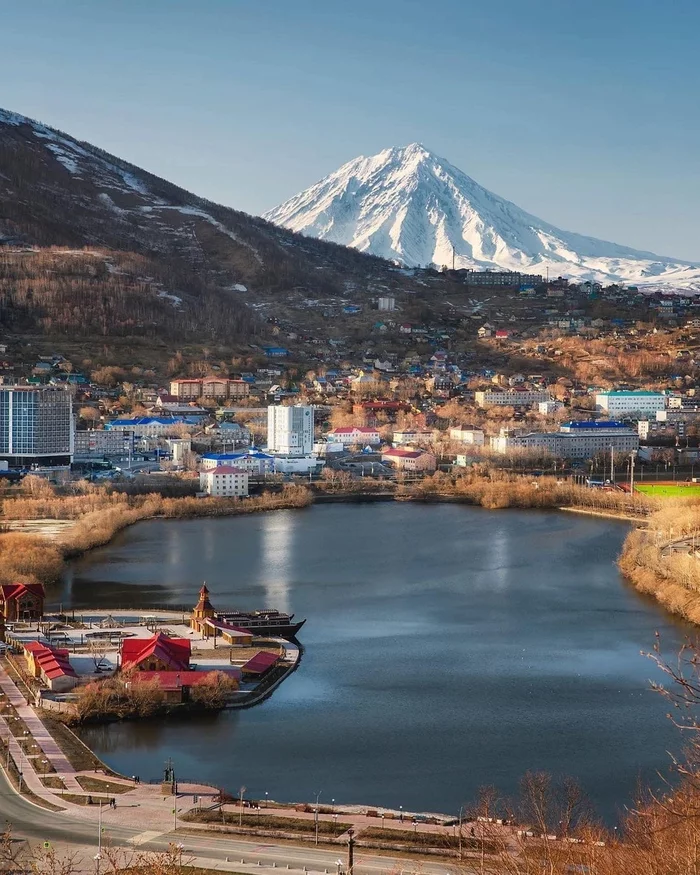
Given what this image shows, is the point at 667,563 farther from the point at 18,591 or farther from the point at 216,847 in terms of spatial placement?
the point at 216,847

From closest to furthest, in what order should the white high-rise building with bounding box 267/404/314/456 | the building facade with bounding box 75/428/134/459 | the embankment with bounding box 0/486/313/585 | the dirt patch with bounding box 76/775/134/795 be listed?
the dirt patch with bounding box 76/775/134/795
the embankment with bounding box 0/486/313/585
the building facade with bounding box 75/428/134/459
the white high-rise building with bounding box 267/404/314/456

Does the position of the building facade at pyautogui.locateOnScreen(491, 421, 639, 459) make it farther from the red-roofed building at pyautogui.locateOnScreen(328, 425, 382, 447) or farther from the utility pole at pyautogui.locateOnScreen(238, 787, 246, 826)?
the utility pole at pyautogui.locateOnScreen(238, 787, 246, 826)

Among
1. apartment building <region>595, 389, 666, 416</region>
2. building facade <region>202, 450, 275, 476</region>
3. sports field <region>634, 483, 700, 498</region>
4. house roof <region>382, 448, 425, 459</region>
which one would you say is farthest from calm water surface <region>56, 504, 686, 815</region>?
apartment building <region>595, 389, 666, 416</region>

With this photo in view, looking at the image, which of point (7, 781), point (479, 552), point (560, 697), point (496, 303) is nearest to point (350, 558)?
point (479, 552)

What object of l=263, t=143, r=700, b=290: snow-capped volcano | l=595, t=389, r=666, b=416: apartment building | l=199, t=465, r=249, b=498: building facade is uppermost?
l=263, t=143, r=700, b=290: snow-capped volcano

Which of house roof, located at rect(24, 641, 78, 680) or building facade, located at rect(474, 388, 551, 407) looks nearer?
house roof, located at rect(24, 641, 78, 680)

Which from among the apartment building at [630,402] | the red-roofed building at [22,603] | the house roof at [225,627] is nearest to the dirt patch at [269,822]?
the house roof at [225,627]

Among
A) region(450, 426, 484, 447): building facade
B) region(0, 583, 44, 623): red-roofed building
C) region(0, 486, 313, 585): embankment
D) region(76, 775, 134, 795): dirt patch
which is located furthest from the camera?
region(450, 426, 484, 447): building facade

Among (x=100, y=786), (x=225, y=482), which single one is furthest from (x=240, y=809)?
(x=225, y=482)
